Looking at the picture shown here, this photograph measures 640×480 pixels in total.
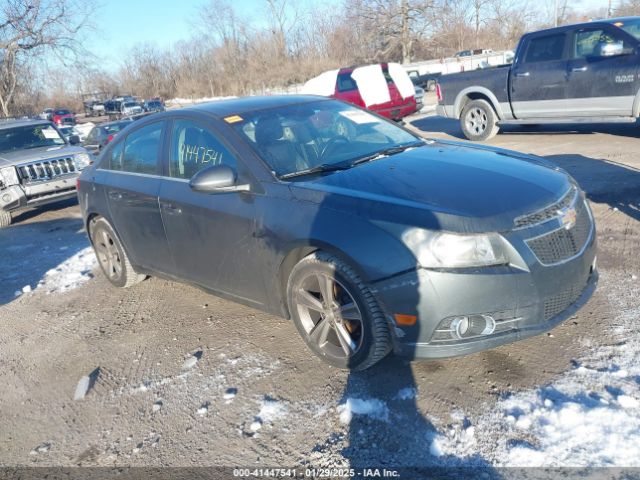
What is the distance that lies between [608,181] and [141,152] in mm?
5587

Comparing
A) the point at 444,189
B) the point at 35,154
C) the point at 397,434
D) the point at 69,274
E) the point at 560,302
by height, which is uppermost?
the point at 35,154

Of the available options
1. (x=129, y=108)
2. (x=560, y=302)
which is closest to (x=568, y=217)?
(x=560, y=302)

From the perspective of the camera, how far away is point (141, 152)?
4621 millimetres

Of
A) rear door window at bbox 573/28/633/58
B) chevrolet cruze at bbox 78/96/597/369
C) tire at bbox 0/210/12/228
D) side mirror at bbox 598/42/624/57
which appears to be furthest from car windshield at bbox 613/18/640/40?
tire at bbox 0/210/12/228

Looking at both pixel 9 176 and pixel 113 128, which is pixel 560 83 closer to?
pixel 9 176

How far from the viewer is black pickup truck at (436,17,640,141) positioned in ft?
28.1

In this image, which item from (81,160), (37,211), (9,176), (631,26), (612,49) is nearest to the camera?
(612,49)

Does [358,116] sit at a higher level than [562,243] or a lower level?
higher

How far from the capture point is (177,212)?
13.3 feet

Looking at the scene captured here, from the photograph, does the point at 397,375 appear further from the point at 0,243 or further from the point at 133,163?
the point at 0,243

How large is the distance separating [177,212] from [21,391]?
168 cm

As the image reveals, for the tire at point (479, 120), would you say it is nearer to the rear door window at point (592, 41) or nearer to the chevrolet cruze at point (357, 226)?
the rear door window at point (592, 41)

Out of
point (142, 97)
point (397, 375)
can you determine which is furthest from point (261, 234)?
point (142, 97)

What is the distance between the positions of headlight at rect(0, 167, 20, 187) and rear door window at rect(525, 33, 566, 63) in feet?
30.8
